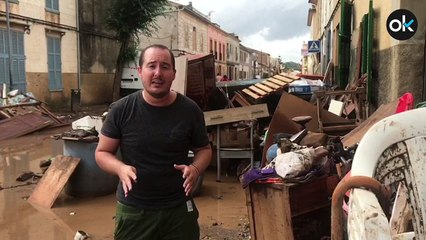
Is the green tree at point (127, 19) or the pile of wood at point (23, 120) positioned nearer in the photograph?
the pile of wood at point (23, 120)

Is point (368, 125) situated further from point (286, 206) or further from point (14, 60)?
point (14, 60)

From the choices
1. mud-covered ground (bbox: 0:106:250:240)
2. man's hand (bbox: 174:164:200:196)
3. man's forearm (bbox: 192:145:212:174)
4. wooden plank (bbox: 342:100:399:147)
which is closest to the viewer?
man's hand (bbox: 174:164:200:196)

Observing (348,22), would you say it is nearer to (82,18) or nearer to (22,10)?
(22,10)

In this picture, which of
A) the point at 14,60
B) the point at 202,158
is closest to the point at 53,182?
the point at 202,158

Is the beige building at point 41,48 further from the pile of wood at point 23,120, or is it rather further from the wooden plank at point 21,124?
the wooden plank at point 21,124

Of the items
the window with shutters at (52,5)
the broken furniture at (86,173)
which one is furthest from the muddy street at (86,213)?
the window with shutters at (52,5)

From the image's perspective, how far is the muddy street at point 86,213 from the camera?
16.8 feet

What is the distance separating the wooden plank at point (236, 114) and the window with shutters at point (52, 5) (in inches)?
561

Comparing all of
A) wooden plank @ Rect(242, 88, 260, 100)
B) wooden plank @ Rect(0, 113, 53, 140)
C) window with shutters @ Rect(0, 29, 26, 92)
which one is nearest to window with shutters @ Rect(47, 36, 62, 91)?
window with shutters @ Rect(0, 29, 26, 92)

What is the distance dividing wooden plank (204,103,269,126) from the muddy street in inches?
39.4

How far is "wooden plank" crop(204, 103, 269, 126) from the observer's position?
7168mm

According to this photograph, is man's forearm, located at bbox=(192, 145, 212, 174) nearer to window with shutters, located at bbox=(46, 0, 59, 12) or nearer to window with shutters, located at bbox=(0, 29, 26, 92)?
window with shutters, located at bbox=(0, 29, 26, 92)

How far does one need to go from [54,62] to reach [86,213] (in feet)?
49.4

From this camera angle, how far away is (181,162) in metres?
2.63
